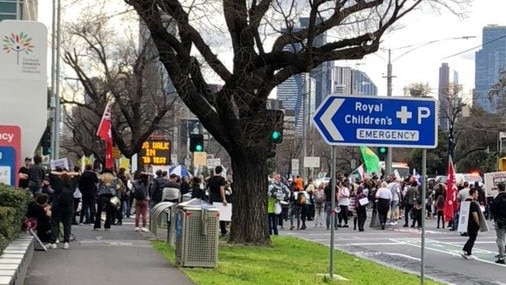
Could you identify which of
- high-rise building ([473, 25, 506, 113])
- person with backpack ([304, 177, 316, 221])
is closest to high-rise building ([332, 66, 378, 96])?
person with backpack ([304, 177, 316, 221])

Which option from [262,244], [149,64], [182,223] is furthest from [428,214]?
[182,223]

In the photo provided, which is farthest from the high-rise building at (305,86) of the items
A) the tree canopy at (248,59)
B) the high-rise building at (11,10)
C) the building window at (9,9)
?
the building window at (9,9)

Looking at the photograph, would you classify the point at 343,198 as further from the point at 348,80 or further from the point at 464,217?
the point at 348,80

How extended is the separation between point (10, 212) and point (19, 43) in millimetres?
8752

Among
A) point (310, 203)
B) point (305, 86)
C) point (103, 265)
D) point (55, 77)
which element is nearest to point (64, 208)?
point (103, 265)

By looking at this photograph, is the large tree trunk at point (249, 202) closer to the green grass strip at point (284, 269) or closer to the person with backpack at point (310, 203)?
the green grass strip at point (284, 269)

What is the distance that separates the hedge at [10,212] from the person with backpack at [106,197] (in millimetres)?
9351

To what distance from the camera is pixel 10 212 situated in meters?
11.9

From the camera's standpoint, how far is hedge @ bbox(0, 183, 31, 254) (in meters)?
11.1

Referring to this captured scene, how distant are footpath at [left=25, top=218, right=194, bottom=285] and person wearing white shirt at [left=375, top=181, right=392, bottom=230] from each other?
12.3 meters

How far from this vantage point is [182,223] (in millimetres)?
14492

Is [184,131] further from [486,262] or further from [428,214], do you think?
[486,262]

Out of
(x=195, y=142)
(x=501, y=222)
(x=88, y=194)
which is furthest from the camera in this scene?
(x=195, y=142)

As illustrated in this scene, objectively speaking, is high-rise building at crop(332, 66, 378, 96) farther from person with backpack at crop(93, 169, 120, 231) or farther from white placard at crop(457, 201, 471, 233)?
white placard at crop(457, 201, 471, 233)
